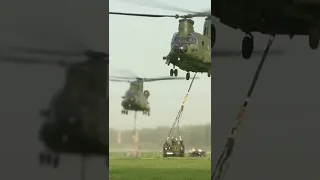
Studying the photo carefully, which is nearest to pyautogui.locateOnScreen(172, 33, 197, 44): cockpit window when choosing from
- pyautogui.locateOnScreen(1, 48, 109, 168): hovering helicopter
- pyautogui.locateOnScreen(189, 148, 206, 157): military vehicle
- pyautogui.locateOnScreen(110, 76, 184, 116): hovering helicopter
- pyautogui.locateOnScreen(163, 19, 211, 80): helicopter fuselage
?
pyautogui.locateOnScreen(163, 19, 211, 80): helicopter fuselage

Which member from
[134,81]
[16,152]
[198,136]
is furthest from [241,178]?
[16,152]

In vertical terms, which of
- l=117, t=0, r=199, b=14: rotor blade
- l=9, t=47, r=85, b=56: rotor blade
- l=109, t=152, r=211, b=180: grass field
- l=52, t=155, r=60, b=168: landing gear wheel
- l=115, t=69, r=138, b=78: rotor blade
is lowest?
l=109, t=152, r=211, b=180: grass field

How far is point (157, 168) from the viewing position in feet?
13.1

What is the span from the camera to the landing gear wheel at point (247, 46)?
4086mm

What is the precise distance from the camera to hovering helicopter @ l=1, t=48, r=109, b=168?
3.81 metres

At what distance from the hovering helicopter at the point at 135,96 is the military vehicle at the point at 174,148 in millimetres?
279

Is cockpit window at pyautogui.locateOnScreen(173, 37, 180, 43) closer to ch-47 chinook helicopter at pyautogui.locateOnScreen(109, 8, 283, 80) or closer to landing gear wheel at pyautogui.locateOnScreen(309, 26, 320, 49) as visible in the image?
ch-47 chinook helicopter at pyautogui.locateOnScreen(109, 8, 283, 80)

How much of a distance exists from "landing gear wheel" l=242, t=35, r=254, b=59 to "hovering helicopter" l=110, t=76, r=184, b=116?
26.0 inches

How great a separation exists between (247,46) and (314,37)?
56 cm

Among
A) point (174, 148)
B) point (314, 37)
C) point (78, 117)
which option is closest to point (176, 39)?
point (174, 148)

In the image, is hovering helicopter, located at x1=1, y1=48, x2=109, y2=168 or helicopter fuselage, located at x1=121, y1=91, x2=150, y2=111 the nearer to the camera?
hovering helicopter, located at x1=1, y1=48, x2=109, y2=168

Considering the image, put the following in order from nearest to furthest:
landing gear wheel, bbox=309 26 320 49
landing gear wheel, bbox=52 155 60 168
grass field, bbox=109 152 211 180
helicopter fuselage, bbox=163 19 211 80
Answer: landing gear wheel, bbox=52 155 60 168 → grass field, bbox=109 152 211 180 → helicopter fuselage, bbox=163 19 211 80 → landing gear wheel, bbox=309 26 320 49

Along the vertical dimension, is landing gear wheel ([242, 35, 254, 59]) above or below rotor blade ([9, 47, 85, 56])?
above

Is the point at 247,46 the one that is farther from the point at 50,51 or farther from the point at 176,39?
the point at 50,51
